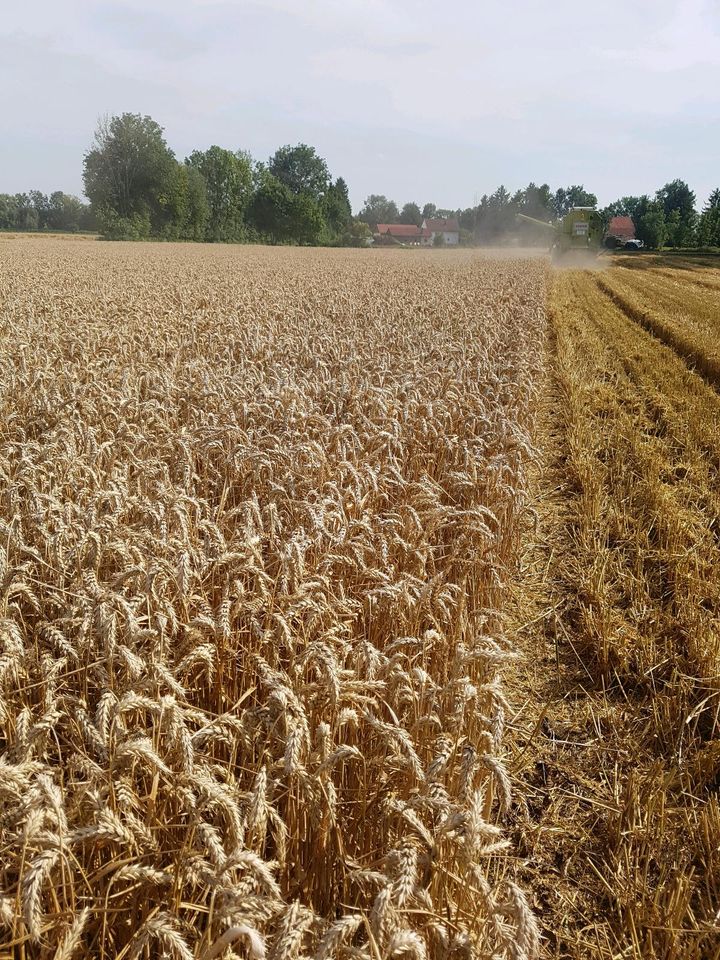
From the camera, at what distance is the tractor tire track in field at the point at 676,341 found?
10.1 m

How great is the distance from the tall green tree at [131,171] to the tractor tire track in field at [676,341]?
6511 cm

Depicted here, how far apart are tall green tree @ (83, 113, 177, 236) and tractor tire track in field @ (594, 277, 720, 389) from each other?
65.1m

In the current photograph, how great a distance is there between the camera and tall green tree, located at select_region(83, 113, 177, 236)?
234 ft

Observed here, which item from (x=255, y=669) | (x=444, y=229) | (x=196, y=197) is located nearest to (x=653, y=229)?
(x=196, y=197)

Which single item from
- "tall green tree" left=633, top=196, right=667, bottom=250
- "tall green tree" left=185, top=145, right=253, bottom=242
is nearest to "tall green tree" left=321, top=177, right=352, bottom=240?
"tall green tree" left=185, top=145, right=253, bottom=242

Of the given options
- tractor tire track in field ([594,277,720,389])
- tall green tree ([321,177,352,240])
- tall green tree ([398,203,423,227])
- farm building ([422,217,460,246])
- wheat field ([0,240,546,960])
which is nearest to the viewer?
wheat field ([0,240,546,960])

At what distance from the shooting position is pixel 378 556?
134 inches

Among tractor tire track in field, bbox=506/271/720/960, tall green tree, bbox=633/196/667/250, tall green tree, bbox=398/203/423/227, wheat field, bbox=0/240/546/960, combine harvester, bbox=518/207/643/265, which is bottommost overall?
tractor tire track in field, bbox=506/271/720/960

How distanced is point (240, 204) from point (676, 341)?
85.4 m

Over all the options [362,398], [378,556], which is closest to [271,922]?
[378,556]

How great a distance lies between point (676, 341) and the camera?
1258cm

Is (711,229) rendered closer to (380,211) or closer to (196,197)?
(196,197)

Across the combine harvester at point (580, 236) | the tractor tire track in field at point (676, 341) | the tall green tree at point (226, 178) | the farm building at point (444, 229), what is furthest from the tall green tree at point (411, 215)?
the tractor tire track in field at point (676, 341)

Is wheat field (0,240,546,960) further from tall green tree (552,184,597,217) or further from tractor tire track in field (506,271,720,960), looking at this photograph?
tall green tree (552,184,597,217)
